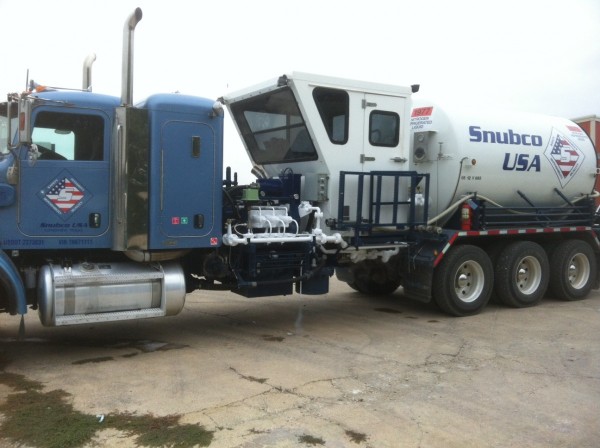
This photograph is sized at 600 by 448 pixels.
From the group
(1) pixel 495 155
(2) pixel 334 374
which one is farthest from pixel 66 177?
(1) pixel 495 155

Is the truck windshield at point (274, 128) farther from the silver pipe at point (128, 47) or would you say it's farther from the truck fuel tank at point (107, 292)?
the truck fuel tank at point (107, 292)

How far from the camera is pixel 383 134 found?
821 centimetres

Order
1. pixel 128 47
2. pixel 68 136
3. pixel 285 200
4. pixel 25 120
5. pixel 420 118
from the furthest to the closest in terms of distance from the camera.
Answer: pixel 420 118
pixel 285 200
pixel 68 136
pixel 128 47
pixel 25 120

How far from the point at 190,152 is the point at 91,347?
2469 millimetres

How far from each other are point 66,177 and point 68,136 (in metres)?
0.43

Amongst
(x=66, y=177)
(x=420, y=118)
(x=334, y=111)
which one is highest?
(x=420, y=118)

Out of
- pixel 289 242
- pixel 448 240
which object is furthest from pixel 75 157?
pixel 448 240

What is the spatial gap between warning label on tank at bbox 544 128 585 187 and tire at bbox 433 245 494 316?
7.66 ft

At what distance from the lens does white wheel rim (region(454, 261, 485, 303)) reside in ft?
28.7

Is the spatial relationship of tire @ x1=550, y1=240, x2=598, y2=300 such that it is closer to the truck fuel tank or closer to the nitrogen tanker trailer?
the nitrogen tanker trailer

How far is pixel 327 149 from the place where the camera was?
7.66 metres

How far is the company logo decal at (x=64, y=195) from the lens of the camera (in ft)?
19.9

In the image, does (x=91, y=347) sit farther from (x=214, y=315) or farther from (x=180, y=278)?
(x=214, y=315)

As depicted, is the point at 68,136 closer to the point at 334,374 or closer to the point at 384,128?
the point at 334,374
